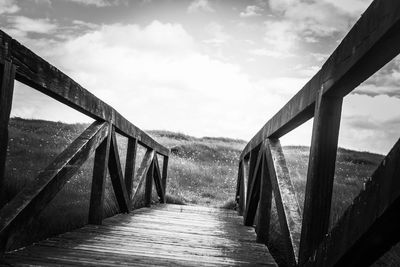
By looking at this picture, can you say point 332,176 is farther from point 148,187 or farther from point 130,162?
point 148,187

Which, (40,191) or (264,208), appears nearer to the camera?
(40,191)

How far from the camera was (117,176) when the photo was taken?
396 centimetres

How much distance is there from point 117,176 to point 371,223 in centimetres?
327

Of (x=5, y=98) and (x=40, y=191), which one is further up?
(x=5, y=98)

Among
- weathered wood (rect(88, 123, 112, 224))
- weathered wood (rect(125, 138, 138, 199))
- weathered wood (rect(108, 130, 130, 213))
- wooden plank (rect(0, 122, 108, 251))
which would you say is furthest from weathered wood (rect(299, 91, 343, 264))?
weathered wood (rect(125, 138, 138, 199))

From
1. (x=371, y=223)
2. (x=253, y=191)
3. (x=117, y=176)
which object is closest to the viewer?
(x=371, y=223)

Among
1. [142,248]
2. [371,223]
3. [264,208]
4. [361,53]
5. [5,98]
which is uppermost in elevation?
[361,53]

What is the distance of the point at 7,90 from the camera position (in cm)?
173

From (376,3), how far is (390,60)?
198 millimetres

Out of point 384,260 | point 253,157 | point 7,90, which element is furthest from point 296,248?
point 253,157

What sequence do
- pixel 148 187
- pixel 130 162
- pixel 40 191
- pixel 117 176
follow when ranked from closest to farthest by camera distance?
pixel 40 191 < pixel 117 176 < pixel 130 162 < pixel 148 187

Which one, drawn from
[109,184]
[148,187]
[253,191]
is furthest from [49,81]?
[109,184]

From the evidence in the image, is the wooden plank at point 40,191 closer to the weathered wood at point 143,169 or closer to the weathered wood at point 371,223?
the weathered wood at point 371,223

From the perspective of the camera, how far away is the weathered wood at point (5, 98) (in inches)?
66.9
